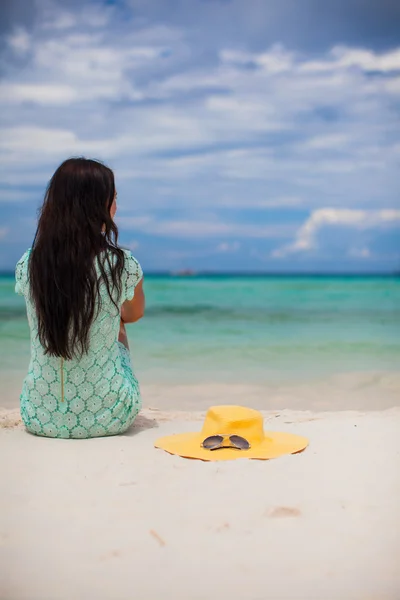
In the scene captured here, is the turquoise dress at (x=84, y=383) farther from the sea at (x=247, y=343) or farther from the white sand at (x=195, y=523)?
the sea at (x=247, y=343)

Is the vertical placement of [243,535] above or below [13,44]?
below

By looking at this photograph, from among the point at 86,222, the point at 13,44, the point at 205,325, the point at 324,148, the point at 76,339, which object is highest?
the point at 324,148

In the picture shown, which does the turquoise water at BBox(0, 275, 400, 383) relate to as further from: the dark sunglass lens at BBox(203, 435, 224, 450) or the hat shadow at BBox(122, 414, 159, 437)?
the dark sunglass lens at BBox(203, 435, 224, 450)

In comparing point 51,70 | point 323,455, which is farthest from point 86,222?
point 51,70

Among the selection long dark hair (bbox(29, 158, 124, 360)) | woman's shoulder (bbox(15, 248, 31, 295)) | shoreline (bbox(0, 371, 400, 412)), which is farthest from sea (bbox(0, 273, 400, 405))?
long dark hair (bbox(29, 158, 124, 360))

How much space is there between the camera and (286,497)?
171cm

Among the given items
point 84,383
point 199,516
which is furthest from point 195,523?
point 84,383

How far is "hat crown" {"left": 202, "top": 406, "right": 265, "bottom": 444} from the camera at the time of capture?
221 cm

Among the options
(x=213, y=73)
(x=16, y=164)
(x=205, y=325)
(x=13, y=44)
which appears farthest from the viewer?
(x=213, y=73)

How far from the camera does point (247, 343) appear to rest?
6.33 m

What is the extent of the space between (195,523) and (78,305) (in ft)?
2.97

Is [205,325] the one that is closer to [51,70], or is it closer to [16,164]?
[16,164]

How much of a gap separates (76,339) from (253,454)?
27.1 inches

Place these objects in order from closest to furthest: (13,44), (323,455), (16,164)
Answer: (13,44) < (323,455) < (16,164)
